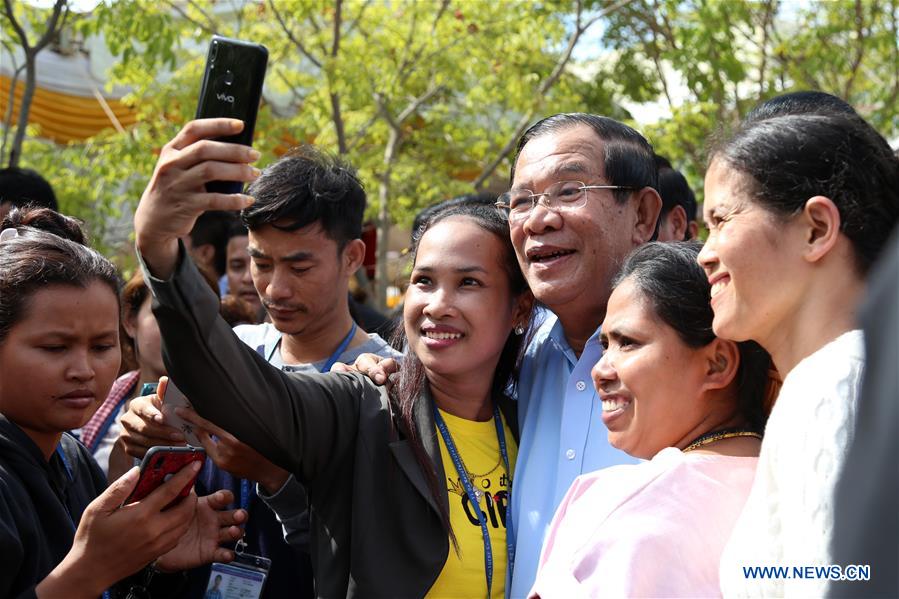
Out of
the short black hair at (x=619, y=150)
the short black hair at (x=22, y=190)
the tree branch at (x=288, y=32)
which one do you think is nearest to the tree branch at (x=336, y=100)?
the tree branch at (x=288, y=32)

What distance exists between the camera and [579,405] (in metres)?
2.89

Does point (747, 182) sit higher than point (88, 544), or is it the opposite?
point (747, 182)

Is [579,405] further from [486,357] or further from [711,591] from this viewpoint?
[711,591]

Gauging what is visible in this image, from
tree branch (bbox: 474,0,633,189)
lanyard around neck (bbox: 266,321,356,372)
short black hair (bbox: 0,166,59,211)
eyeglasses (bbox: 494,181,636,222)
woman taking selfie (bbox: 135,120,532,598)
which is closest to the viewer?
woman taking selfie (bbox: 135,120,532,598)

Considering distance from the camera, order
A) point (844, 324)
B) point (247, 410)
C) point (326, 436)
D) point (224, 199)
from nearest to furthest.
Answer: point (844, 324) → point (224, 199) → point (247, 410) → point (326, 436)

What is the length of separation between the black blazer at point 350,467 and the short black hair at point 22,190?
257 centimetres

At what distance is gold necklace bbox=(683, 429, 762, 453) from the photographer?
7.61 ft

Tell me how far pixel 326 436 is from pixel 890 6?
10043 mm

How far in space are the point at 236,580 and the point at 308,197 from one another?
1568mm

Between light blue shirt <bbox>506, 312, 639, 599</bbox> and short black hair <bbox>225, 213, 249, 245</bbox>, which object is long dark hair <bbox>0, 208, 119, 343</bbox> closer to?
light blue shirt <bbox>506, 312, 639, 599</bbox>

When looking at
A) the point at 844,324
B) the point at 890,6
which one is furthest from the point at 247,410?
the point at 890,6

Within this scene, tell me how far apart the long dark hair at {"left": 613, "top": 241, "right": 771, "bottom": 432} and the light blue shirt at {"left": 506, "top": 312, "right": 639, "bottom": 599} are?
509mm

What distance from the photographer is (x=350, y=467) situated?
8.54 ft

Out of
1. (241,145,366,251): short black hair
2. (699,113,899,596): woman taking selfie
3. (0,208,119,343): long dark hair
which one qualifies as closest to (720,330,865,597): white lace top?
(699,113,899,596): woman taking selfie
